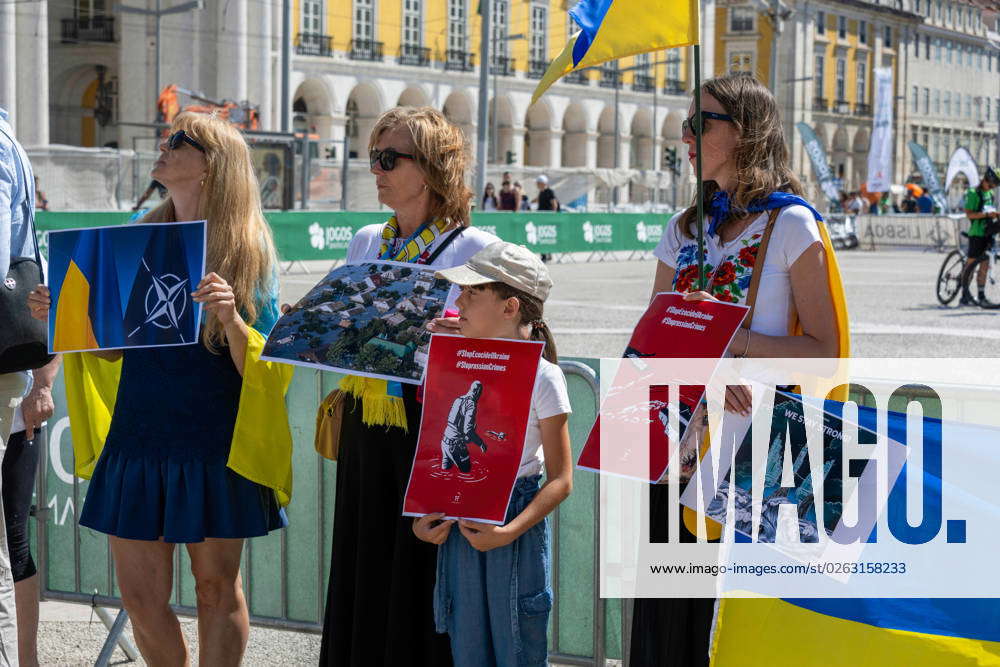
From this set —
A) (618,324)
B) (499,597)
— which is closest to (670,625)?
(499,597)

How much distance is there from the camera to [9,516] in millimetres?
3896

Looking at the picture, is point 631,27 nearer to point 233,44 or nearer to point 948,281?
point 948,281

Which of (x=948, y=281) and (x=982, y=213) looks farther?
(x=948, y=281)

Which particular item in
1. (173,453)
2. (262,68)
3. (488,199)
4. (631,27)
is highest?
(262,68)

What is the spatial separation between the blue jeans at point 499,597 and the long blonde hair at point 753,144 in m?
0.88

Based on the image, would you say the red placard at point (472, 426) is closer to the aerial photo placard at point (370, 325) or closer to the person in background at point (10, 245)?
the aerial photo placard at point (370, 325)

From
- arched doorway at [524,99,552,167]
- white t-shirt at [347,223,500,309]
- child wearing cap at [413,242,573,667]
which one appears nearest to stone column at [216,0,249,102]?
arched doorway at [524,99,552,167]

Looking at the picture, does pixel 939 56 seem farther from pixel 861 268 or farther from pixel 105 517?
pixel 105 517

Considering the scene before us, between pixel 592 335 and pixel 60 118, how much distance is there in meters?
51.4

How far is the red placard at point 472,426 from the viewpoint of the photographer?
3086 mm

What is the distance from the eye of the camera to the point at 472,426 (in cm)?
313

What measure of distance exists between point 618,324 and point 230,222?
11418 millimetres

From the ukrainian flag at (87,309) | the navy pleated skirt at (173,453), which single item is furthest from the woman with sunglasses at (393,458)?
the ukrainian flag at (87,309)

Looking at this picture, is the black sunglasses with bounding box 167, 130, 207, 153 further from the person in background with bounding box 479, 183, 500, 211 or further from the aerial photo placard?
the person in background with bounding box 479, 183, 500, 211
